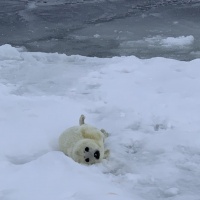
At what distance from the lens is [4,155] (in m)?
4.33

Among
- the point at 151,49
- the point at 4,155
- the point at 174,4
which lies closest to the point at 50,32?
the point at 151,49

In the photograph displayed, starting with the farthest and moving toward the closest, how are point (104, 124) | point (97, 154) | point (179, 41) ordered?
point (179, 41) → point (104, 124) → point (97, 154)

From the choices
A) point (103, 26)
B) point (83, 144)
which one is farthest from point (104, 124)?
point (103, 26)

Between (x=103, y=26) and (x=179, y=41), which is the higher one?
(x=103, y=26)

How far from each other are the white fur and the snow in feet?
0.39

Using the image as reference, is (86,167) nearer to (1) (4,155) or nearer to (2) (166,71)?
(1) (4,155)

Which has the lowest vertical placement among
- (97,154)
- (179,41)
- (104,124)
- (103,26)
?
(97,154)

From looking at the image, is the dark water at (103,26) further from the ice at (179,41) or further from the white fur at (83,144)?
the white fur at (83,144)

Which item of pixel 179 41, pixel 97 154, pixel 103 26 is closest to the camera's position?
pixel 97 154

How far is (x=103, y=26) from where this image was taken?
10.6 m

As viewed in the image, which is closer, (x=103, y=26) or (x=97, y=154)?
(x=97, y=154)

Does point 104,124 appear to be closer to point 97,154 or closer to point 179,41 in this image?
point 97,154

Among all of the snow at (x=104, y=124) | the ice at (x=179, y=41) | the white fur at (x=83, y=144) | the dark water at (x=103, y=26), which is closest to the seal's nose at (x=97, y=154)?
the white fur at (x=83, y=144)

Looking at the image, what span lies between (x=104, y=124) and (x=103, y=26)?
588cm
